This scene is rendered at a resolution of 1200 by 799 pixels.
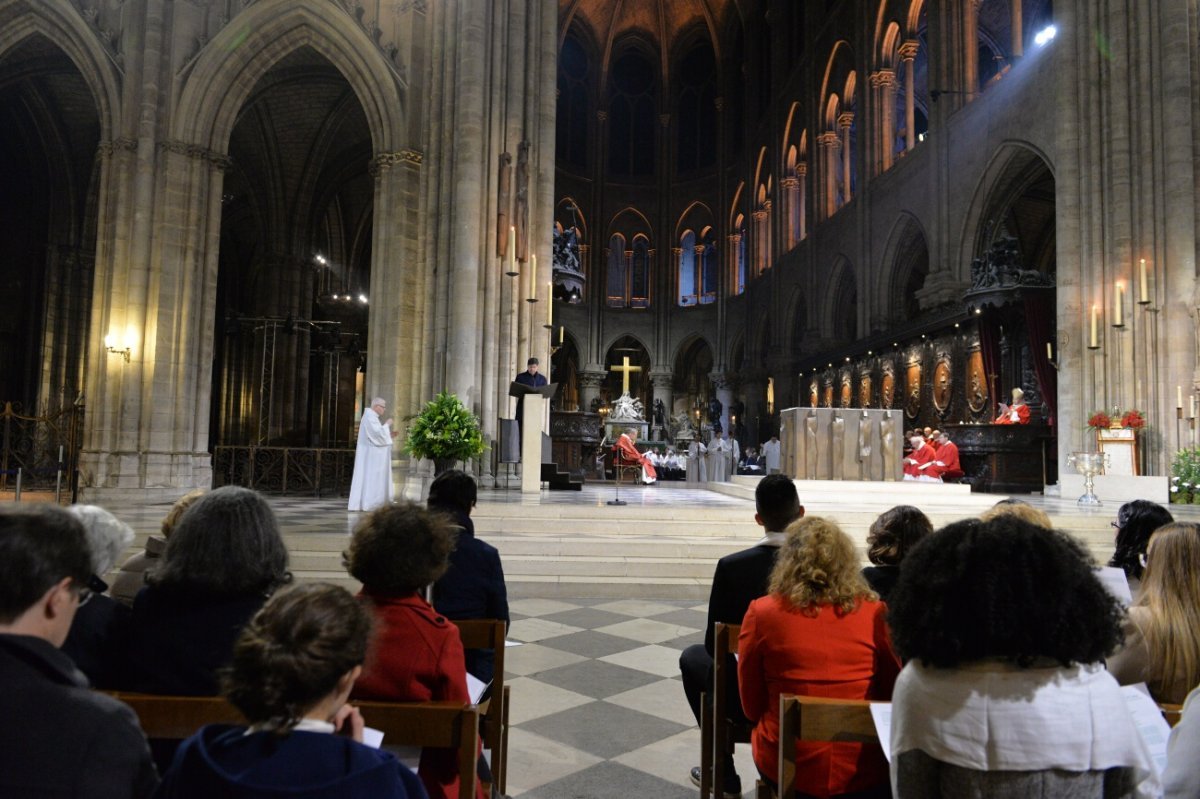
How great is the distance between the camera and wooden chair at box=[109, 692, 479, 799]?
5.59ft

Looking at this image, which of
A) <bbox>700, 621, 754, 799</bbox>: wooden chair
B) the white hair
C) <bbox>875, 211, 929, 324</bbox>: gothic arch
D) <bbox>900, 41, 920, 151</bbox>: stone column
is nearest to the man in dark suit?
<bbox>700, 621, 754, 799</bbox>: wooden chair

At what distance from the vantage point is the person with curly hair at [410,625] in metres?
2.04

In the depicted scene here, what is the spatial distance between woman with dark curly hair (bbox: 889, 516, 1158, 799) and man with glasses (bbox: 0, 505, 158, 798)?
4.54ft

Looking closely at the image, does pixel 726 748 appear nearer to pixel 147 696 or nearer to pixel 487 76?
pixel 147 696

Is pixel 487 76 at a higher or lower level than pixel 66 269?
higher

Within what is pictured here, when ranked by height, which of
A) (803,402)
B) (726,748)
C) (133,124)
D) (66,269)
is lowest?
(726,748)

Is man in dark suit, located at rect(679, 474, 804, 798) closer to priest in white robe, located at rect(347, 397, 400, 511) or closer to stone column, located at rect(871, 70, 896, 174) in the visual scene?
priest in white robe, located at rect(347, 397, 400, 511)

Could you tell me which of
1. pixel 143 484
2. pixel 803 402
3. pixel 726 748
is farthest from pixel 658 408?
pixel 726 748

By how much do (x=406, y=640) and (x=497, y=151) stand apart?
12.2 metres

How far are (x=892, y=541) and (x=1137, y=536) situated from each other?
0.95 metres

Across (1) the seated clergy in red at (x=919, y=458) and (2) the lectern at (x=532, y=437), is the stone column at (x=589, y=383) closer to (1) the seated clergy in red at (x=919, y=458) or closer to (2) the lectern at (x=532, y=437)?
(1) the seated clergy in red at (x=919, y=458)

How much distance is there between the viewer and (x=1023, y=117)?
15211 mm

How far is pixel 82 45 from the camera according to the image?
561 inches

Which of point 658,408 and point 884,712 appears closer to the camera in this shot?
point 884,712
